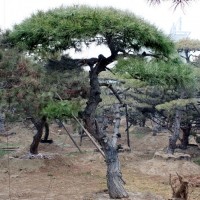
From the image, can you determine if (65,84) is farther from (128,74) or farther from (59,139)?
(59,139)

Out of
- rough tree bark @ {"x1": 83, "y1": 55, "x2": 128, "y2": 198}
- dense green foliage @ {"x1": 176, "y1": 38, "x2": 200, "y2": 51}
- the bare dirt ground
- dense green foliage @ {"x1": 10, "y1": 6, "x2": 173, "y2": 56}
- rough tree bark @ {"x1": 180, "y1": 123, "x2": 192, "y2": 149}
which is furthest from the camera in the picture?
rough tree bark @ {"x1": 180, "y1": 123, "x2": 192, "y2": 149}

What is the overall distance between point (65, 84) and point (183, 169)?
4997mm

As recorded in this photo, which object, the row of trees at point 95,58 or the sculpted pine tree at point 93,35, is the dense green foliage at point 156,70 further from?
the sculpted pine tree at point 93,35

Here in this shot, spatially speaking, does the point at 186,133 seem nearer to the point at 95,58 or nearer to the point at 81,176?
the point at 81,176

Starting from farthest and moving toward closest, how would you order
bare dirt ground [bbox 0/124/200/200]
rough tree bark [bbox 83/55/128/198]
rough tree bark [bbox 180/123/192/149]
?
rough tree bark [bbox 180/123/192/149]
bare dirt ground [bbox 0/124/200/200]
rough tree bark [bbox 83/55/128/198]

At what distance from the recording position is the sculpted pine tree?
5.29 meters

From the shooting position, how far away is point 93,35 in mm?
5406

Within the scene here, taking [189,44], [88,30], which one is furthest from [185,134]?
[88,30]

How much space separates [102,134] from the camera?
21.7 ft

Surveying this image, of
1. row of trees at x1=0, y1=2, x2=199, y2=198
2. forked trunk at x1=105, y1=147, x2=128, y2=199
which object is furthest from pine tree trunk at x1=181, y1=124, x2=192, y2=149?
forked trunk at x1=105, y1=147, x2=128, y2=199

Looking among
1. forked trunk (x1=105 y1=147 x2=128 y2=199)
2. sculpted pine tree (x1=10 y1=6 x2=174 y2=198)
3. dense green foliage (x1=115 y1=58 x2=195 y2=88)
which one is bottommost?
forked trunk (x1=105 y1=147 x2=128 y2=199)

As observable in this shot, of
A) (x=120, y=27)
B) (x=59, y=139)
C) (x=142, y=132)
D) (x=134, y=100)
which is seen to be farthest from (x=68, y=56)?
(x=142, y=132)

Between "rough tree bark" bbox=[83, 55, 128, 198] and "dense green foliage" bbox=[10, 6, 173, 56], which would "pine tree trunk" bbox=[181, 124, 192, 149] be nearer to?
"rough tree bark" bbox=[83, 55, 128, 198]

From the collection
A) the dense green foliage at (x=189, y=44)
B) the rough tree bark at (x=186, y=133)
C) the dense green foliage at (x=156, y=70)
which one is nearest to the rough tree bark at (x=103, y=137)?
the dense green foliage at (x=156, y=70)
